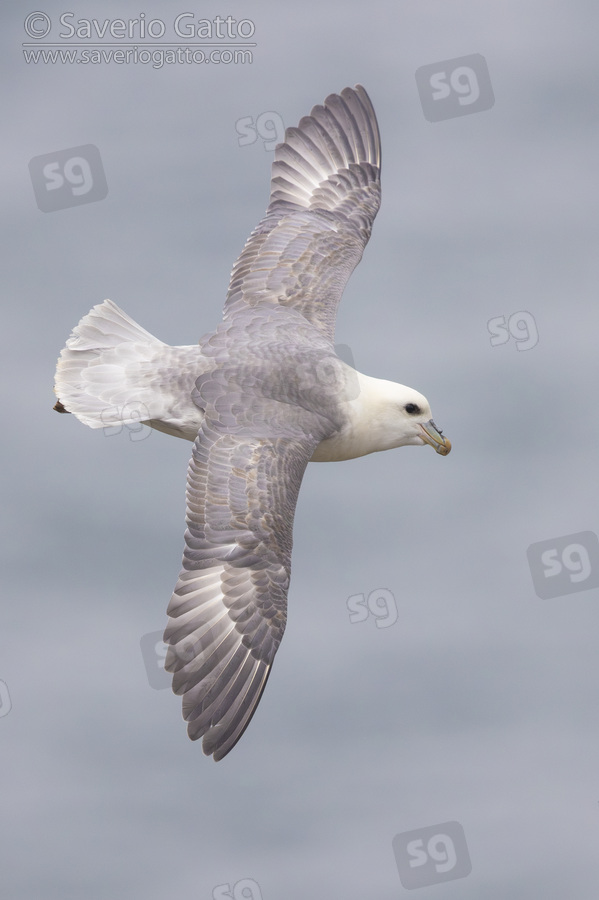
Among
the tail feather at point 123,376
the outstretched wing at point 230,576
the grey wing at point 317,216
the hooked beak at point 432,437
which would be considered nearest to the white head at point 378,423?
the hooked beak at point 432,437

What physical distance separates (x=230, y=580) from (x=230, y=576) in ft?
0.08

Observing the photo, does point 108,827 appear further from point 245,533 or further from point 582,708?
point 245,533

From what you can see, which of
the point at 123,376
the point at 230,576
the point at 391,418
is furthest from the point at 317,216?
the point at 230,576

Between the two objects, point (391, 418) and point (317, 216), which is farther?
point (317, 216)

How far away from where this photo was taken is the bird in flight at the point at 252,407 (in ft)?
34.6

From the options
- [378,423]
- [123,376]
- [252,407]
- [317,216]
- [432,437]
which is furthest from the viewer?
[317,216]

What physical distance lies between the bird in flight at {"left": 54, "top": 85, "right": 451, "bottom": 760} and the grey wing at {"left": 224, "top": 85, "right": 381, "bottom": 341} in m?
0.01

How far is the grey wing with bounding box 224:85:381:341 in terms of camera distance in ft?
41.7

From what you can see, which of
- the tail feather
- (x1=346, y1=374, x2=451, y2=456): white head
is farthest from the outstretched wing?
(x1=346, y1=374, x2=451, y2=456): white head

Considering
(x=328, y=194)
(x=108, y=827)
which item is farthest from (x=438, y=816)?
(x=328, y=194)

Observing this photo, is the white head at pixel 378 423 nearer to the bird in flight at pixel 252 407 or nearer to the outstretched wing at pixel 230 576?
the bird in flight at pixel 252 407

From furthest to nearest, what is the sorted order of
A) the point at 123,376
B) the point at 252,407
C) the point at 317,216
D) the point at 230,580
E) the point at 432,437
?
the point at 317,216 < the point at 432,437 < the point at 123,376 < the point at 252,407 < the point at 230,580

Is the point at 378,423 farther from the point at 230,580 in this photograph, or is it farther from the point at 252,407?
the point at 230,580

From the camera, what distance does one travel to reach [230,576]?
1068cm
